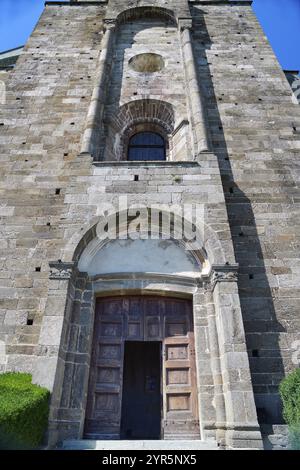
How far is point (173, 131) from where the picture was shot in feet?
33.0

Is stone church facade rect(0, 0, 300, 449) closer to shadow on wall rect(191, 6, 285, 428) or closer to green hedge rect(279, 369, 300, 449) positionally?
shadow on wall rect(191, 6, 285, 428)

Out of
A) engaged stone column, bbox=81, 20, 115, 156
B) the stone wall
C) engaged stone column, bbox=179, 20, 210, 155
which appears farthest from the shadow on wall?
engaged stone column, bbox=81, 20, 115, 156

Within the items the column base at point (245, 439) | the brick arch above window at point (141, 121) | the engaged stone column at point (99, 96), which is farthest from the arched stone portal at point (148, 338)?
the brick arch above window at point (141, 121)

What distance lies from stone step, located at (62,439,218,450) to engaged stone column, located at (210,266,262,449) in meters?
0.39

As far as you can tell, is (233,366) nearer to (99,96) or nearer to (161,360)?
(161,360)

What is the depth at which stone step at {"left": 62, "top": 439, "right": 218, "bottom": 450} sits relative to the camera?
475cm

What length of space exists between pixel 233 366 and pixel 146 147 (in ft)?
23.2

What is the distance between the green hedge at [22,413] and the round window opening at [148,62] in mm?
10452

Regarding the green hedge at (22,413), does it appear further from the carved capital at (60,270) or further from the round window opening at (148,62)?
the round window opening at (148,62)

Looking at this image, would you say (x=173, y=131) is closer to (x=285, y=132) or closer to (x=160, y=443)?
(x=285, y=132)

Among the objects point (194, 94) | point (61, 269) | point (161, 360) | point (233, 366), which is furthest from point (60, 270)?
point (194, 94)

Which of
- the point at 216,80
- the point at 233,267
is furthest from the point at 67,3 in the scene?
the point at 233,267

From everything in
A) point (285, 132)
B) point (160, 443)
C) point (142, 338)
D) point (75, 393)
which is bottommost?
point (160, 443)

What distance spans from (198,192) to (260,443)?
4.51 meters
